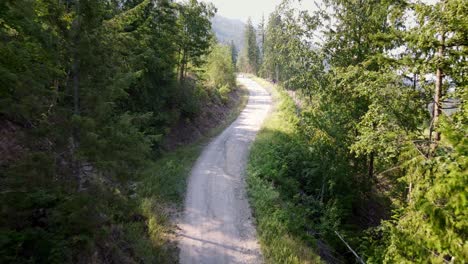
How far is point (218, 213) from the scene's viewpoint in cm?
1172

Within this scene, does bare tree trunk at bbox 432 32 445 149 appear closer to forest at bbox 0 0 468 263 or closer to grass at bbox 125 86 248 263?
forest at bbox 0 0 468 263

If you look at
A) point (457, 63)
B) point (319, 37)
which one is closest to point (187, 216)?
point (457, 63)

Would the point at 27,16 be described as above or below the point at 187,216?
above

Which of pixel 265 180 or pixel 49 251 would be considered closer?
pixel 49 251

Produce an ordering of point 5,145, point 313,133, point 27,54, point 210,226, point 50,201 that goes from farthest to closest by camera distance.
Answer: point 313,133 → point 210,226 → point 5,145 → point 27,54 → point 50,201

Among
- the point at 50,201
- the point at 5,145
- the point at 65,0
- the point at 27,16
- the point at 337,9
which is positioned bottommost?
the point at 50,201

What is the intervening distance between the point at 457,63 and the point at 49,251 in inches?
393

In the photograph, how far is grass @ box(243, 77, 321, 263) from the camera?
9602 millimetres

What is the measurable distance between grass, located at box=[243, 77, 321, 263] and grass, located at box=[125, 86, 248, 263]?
10.2 ft

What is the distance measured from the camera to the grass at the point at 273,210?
960 cm

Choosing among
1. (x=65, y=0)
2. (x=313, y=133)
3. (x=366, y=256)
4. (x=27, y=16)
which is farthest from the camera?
(x=313, y=133)

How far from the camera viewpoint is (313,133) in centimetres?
1429

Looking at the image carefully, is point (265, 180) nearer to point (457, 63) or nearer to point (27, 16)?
point (457, 63)

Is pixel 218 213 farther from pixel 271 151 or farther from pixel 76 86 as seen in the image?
pixel 76 86
